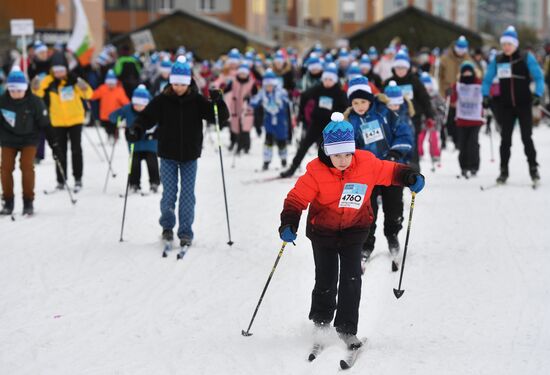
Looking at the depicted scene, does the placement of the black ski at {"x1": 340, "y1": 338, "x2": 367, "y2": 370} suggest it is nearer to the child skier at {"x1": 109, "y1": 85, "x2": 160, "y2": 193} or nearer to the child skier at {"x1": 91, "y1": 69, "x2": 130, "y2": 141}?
the child skier at {"x1": 109, "y1": 85, "x2": 160, "y2": 193}

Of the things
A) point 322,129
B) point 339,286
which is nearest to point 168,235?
point 339,286

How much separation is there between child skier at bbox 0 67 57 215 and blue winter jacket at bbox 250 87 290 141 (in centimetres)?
449

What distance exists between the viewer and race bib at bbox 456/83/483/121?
12.9 m

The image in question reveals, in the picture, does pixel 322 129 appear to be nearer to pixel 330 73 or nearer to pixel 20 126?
pixel 330 73

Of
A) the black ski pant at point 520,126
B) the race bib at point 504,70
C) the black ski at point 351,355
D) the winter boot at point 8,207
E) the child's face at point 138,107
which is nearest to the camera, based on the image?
the black ski at point 351,355

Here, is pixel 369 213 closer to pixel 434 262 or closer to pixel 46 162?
pixel 434 262

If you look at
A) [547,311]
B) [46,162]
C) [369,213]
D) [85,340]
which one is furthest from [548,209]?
[46,162]

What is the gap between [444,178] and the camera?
13508 mm

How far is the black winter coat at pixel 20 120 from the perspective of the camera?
10.3m

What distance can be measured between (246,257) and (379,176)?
3.07 meters

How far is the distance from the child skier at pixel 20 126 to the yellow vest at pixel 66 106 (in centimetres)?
153

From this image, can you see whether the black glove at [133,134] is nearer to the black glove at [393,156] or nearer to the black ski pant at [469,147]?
the black glove at [393,156]

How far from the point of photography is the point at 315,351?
218 inches

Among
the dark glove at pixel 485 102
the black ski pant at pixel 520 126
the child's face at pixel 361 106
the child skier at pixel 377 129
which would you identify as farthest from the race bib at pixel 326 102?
the child's face at pixel 361 106
